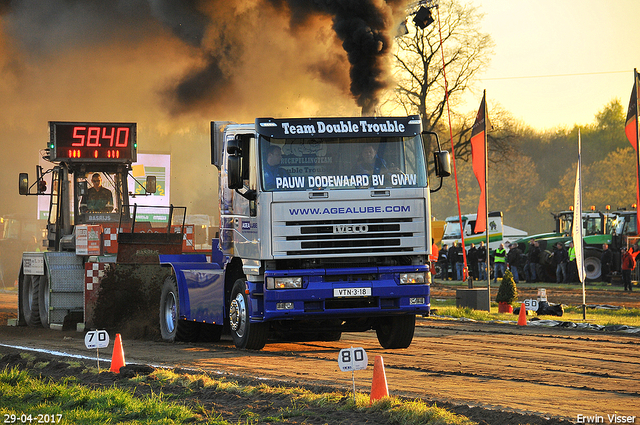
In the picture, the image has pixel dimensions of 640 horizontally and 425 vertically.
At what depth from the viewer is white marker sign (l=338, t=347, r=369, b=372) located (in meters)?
7.99

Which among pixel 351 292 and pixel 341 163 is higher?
pixel 341 163

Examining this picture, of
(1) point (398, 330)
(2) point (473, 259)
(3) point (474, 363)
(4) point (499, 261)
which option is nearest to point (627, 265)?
(4) point (499, 261)

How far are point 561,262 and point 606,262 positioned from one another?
1867 millimetres

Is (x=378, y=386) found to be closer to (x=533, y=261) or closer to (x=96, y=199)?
(x=96, y=199)

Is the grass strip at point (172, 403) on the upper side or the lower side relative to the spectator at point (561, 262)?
lower

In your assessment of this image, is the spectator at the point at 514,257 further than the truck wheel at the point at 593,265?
Yes

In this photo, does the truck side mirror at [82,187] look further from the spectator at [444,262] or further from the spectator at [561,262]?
the spectator at [444,262]

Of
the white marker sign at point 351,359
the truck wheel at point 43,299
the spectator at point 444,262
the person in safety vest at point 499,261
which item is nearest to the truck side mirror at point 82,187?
the truck wheel at point 43,299

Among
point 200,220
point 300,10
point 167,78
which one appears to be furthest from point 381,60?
point 200,220

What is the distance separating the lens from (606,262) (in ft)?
111

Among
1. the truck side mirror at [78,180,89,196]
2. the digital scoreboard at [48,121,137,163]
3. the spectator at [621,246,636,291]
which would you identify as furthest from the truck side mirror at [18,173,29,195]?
the spectator at [621,246,636,291]

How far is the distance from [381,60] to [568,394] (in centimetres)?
1156

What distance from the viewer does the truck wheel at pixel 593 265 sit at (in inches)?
1361

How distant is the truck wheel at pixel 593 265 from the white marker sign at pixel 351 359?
1117 inches
